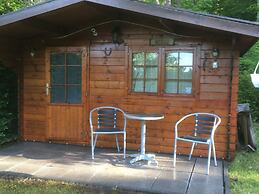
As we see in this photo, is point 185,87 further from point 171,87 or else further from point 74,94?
point 74,94

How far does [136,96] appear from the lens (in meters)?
5.73

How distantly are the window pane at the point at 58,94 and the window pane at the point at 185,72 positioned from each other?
234 cm

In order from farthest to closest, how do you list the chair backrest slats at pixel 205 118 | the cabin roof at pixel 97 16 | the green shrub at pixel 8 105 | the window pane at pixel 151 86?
the green shrub at pixel 8 105 → the window pane at pixel 151 86 → the chair backrest slats at pixel 205 118 → the cabin roof at pixel 97 16

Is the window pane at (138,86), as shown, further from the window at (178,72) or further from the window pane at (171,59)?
the window pane at (171,59)

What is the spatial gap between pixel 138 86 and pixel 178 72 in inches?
30.7

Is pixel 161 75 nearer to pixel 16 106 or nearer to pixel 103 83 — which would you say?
pixel 103 83

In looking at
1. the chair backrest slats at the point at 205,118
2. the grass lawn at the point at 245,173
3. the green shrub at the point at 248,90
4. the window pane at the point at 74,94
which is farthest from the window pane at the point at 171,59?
the green shrub at the point at 248,90

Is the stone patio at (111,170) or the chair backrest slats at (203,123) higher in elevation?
the chair backrest slats at (203,123)

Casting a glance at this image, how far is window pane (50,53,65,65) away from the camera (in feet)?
20.1

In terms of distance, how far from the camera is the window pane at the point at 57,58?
6.13 meters

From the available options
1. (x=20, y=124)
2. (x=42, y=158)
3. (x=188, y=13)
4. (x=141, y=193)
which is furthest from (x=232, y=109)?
(x=20, y=124)

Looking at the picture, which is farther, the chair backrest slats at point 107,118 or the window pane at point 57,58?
the window pane at point 57,58

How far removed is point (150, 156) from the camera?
5.03 metres

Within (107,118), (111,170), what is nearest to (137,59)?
(107,118)
